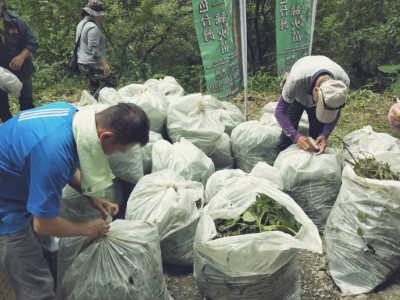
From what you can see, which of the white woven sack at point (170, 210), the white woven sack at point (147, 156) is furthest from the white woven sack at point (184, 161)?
the white woven sack at point (170, 210)

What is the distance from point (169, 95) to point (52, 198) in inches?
112

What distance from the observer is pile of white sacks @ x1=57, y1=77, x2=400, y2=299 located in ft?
6.32

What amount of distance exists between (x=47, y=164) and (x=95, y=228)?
463mm

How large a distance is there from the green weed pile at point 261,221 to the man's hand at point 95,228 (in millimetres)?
583

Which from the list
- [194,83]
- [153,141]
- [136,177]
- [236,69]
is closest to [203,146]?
[153,141]

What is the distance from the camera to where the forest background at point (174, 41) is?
7086mm

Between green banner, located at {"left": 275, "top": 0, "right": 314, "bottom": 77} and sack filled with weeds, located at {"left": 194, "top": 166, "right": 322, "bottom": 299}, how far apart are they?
2569mm

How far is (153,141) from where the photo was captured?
3291 millimetres

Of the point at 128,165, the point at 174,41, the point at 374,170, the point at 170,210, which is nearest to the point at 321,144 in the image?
the point at 374,170

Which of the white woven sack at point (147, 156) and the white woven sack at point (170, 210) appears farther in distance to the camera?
the white woven sack at point (147, 156)

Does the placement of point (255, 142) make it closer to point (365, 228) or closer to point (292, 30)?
point (365, 228)

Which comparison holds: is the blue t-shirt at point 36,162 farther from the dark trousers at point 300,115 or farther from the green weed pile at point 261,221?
the dark trousers at point 300,115

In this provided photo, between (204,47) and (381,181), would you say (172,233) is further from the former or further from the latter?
(204,47)

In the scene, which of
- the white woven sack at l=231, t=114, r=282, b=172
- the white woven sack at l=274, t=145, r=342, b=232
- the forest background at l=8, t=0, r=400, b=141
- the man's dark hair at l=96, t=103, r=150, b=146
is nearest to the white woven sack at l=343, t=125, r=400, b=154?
the white woven sack at l=274, t=145, r=342, b=232
